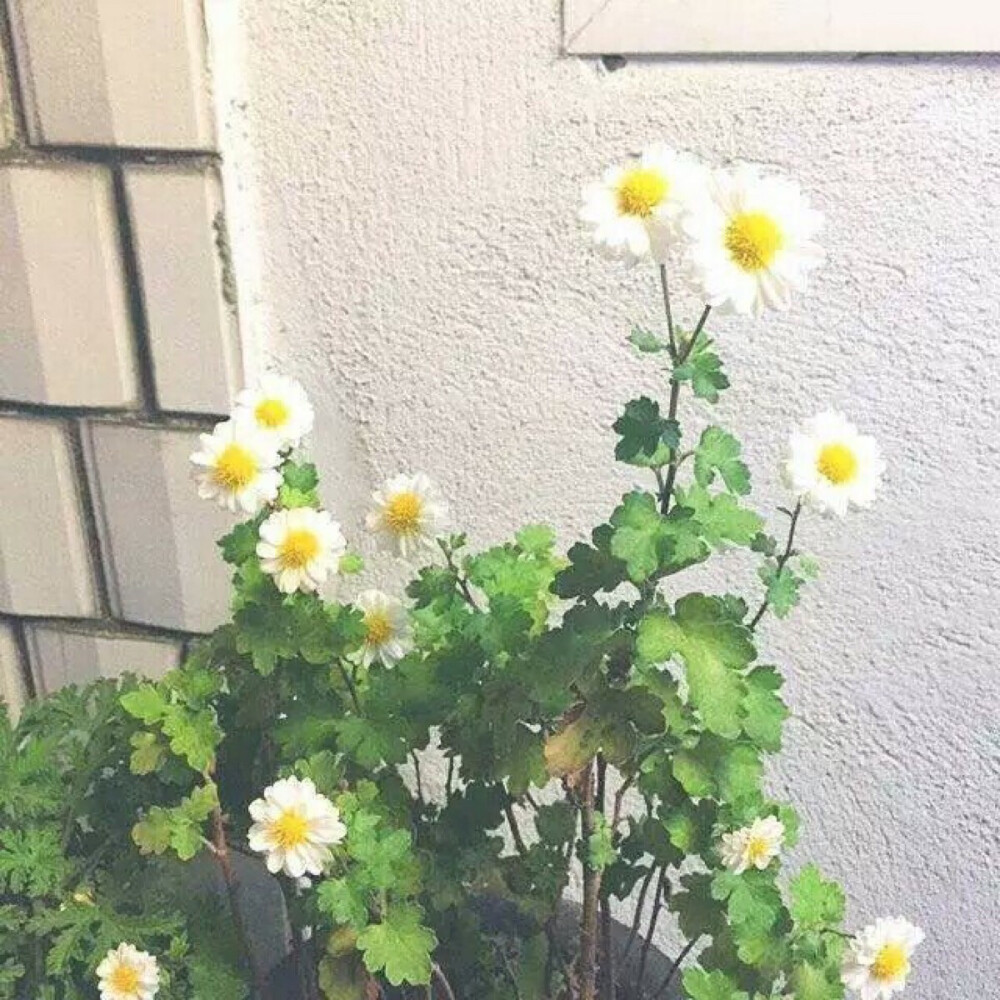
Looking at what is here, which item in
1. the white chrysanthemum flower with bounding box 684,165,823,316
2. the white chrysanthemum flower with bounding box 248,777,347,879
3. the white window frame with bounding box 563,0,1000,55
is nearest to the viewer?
the white chrysanthemum flower with bounding box 684,165,823,316

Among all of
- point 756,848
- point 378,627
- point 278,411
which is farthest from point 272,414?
point 756,848

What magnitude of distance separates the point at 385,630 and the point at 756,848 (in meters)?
0.24

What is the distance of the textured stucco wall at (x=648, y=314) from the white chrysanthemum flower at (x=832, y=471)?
0.24 meters

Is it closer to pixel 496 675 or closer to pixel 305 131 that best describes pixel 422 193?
pixel 305 131

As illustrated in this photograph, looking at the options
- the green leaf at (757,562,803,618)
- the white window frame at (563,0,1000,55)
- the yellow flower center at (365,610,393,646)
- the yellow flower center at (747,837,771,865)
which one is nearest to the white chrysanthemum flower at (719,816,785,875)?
the yellow flower center at (747,837,771,865)

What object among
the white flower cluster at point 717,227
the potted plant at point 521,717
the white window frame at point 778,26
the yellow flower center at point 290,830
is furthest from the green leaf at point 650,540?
the white window frame at point 778,26

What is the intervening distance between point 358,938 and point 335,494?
0.40m

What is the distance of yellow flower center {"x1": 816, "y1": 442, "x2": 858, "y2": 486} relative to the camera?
0.64 m

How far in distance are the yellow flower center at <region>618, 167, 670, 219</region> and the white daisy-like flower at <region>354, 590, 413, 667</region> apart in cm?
29

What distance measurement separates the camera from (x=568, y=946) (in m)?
0.86

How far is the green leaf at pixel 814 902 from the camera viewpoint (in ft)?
2.40

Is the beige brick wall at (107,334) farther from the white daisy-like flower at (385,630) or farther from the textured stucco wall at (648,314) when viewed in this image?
the white daisy-like flower at (385,630)

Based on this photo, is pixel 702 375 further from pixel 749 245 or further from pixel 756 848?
pixel 756 848

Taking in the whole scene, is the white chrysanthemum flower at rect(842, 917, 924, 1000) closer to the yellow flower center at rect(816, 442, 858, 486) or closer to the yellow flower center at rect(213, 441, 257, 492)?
the yellow flower center at rect(816, 442, 858, 486)
